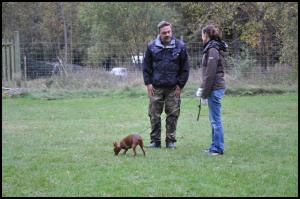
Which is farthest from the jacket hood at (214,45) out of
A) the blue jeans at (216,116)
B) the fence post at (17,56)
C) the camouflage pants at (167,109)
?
the fence post at (17,56)

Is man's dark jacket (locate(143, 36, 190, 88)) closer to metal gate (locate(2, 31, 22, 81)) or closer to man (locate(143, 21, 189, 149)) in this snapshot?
man (locate(143, 21, 189, 149))

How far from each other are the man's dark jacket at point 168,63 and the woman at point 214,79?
630 mm

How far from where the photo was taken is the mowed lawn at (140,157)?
232 inches

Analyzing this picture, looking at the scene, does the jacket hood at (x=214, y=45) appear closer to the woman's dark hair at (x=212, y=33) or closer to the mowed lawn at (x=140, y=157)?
the woman's dark hair at (x=212, y=33)

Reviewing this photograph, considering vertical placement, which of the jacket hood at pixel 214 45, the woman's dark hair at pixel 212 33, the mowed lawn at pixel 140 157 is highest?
the woman's dark hair at pixel 212 33

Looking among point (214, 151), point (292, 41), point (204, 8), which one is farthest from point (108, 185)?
point (204, 8)

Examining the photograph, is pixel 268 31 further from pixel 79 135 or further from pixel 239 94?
pixel 79 135

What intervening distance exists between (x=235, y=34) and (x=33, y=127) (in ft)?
49.4

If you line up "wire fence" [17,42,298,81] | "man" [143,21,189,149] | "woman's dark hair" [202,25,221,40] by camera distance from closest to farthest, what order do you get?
"woman's dark hair" [202,25,221,40] → "man" [143,21,189,149] → "wire fence" [17,42,298,81]

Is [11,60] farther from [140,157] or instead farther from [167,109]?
[140,157]

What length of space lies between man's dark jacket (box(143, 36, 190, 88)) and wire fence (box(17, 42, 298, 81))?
9.42 m

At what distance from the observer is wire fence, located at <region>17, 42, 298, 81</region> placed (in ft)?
58.9

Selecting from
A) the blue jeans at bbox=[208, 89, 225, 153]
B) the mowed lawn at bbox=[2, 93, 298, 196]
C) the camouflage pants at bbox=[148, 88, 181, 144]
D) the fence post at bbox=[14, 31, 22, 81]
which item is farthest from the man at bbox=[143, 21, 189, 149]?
the fence post at bbox=[14, 31, 22, 81]

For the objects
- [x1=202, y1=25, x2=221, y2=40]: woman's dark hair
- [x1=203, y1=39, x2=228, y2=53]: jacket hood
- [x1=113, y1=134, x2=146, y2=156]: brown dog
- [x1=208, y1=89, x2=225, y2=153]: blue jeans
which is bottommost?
[x1=113, y1=134, x2=146, y2=156]: brown dog
